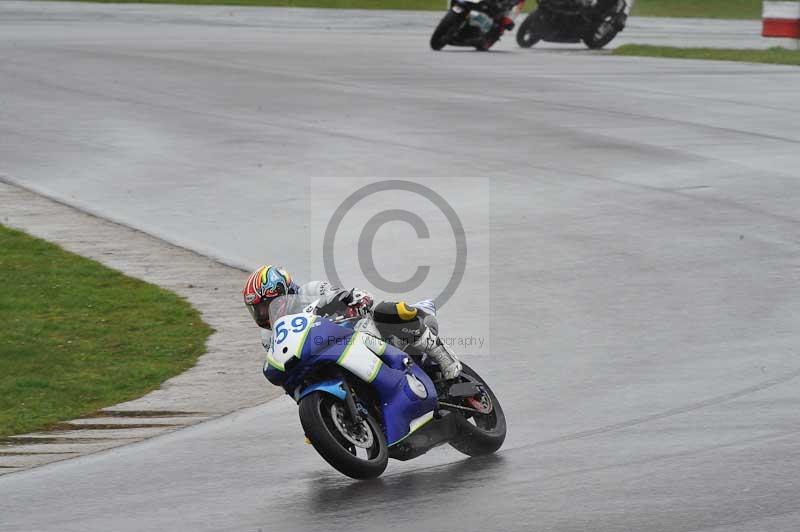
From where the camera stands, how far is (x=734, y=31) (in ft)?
131

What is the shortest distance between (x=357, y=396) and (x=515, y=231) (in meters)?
7.19

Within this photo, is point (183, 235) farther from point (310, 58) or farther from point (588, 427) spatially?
point (310, 58)

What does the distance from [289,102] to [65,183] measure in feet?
22.2

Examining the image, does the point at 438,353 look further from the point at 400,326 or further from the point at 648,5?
the point at 648,5

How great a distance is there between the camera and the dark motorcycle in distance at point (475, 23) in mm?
30969

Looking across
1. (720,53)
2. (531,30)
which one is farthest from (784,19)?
(531,30)

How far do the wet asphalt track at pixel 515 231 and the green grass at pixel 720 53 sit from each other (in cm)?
129

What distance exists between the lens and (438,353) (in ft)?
27.7

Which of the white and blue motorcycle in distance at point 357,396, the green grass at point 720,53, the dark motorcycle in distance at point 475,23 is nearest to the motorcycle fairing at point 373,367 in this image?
the white and blue motorcycle in distance at point 357,396

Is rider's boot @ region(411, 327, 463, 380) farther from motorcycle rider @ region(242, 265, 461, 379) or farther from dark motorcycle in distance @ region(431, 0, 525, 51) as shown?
dark motorcycle in distance @ region(431, 0, 525, 51)

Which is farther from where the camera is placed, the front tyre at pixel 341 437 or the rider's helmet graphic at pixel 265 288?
the rider's helmet graphic at pixel 265 288

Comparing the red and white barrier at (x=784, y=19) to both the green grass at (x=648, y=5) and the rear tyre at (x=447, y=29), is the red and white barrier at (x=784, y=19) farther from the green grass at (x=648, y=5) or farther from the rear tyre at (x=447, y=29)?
the green grass at (x=648, y=5)

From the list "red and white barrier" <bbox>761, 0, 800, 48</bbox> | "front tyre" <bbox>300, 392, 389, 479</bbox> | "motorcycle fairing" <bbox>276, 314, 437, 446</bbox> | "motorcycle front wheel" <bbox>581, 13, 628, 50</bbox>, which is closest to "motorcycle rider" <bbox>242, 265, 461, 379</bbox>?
"motorcycle fairing" <bbox>276, 314, 437, 446</bbox>

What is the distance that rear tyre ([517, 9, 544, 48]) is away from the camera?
33.6 m
